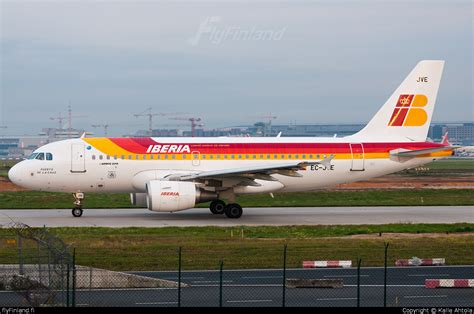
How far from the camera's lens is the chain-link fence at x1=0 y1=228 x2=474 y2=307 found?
19.7 metres

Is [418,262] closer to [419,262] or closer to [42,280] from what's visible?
[419,262]

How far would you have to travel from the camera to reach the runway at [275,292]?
65.8 feet

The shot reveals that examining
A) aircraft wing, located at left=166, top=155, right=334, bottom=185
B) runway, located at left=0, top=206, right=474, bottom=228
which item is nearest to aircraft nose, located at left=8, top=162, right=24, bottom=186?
runway, located at left=0, top=206, right=474, bottom=228

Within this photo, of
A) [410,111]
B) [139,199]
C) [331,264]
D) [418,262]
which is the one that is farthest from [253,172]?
[331,264]

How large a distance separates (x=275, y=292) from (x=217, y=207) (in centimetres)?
1955

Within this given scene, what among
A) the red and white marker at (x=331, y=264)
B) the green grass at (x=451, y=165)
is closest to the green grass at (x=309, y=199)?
the red and white marker at (x=331, y=264)

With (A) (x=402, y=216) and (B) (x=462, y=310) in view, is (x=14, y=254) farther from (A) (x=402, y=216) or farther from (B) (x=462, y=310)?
(A) (x=402, y=216)

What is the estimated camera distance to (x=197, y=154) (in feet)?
134

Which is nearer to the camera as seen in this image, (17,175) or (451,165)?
(17,175)

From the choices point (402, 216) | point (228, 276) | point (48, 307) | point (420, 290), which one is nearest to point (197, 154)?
point (402, 216)

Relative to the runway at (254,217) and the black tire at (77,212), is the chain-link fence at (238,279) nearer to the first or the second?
the runway at (254,217)

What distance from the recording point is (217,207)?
40906 millimetres

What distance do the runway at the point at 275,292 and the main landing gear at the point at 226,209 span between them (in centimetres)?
1499

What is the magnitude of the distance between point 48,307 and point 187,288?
520cm
